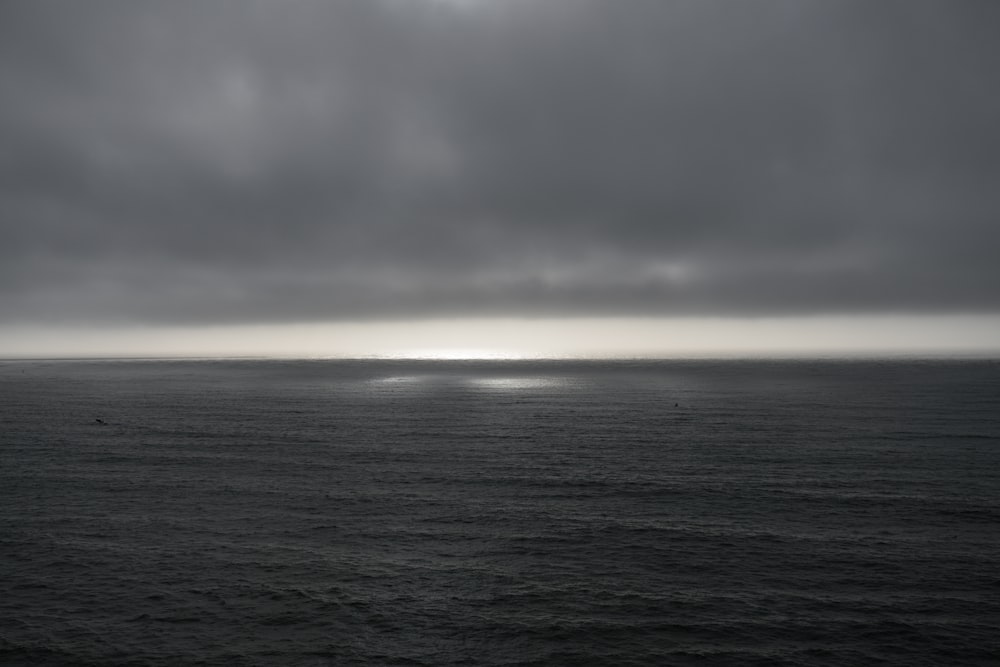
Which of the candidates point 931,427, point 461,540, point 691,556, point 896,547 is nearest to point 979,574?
point 896,547

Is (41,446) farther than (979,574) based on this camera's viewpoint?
Yes

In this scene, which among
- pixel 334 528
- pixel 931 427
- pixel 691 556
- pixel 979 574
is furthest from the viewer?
pixel 931 427

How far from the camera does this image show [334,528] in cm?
5331

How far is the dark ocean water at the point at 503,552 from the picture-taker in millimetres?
33656

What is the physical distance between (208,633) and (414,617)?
11809mm

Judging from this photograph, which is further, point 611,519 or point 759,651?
point 611,519

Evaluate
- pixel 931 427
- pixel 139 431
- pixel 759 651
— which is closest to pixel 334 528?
pixel 759 651

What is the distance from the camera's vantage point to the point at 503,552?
1836 inches

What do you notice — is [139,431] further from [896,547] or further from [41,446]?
[896,547]

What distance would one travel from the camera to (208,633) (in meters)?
34.9

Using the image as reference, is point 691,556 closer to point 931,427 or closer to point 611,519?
point 611,519

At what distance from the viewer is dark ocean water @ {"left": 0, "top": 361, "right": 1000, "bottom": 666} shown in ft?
110

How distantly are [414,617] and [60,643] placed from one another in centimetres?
1973

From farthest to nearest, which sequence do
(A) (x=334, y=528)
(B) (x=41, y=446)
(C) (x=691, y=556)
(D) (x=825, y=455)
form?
(B) (x=41, y=446) < (D) (x=825, y=455) < (A) (x=334, y=528) < (C) (x=691, y=556)
